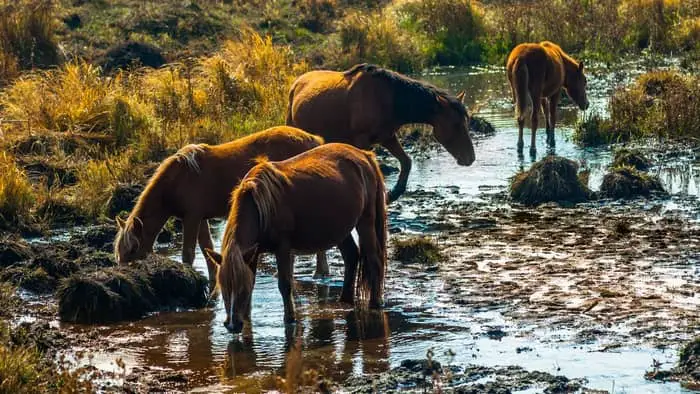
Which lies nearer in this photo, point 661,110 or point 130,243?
point 130,243

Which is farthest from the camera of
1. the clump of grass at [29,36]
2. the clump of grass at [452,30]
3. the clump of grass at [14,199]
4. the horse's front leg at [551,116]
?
the clump of grass at [452,30]

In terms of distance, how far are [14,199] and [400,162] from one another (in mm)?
4649

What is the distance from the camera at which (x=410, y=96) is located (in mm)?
14203

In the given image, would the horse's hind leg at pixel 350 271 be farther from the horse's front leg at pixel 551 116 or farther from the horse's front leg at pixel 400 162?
the horse's front leg at pixel 551 116

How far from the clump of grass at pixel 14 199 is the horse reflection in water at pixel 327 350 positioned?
504 centimetres

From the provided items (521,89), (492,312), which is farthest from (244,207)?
(521,89)

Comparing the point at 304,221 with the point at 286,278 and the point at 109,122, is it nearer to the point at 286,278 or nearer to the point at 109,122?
the point at 286,278

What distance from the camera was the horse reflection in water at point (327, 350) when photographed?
8688 mm

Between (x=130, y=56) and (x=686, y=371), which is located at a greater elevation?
(x=130, y=56)

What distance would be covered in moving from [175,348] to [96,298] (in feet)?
4.00

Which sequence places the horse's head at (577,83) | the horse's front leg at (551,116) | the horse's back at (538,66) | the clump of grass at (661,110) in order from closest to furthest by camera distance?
the clump of grass at (661,110) < the horse's back at (538,66) < the horse's front leg at (551,116) < the horse's head at (577,83)

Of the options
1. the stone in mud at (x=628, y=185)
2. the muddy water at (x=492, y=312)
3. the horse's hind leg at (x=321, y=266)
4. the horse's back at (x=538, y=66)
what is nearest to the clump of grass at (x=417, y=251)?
the muddy water at (x=492, y=312)

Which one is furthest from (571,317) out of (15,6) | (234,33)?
(234,33)

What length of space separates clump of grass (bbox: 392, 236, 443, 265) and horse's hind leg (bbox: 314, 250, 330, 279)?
81cm
